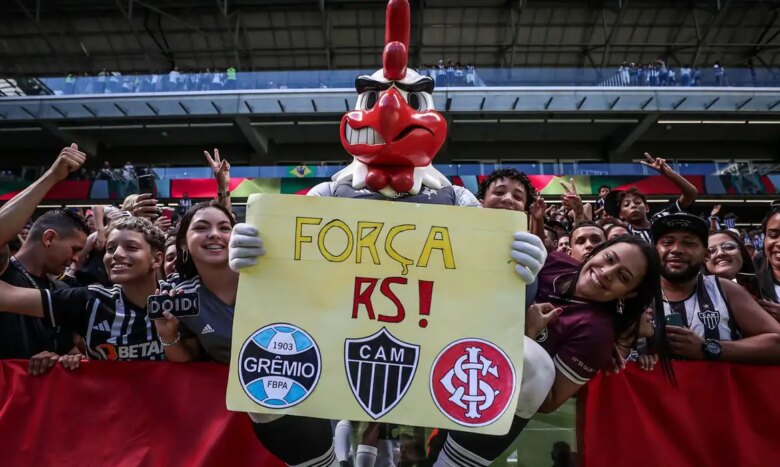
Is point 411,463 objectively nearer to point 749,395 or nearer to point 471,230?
point 471,230

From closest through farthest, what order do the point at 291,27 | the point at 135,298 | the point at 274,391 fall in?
the point at 274,391, the point at 135,298, the point at 291,27

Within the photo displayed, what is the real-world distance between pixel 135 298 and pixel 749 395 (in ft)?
7.49

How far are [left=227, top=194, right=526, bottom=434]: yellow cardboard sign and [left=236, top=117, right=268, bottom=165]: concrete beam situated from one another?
13.7m

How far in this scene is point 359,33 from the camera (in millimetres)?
16328

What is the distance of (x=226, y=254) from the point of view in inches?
70.4

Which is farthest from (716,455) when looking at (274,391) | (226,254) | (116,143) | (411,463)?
(116,143)

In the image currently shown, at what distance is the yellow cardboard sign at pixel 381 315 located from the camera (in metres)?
1.37

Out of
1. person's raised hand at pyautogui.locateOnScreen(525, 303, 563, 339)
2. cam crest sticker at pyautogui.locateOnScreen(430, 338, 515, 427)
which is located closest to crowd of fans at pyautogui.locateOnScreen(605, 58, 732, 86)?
person's raised hand at pyautogui.locateOnScreen(525, 303, 563, 339)

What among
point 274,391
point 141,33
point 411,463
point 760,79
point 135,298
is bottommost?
point 411,463

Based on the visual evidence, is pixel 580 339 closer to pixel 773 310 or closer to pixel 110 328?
pixel 773 310

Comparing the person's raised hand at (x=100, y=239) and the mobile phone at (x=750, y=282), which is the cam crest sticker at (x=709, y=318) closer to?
the mobile phone at (x=750, y=282)

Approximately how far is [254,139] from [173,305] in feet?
47.8

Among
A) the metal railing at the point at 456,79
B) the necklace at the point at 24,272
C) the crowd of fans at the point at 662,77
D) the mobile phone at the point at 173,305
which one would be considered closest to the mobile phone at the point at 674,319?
the mobile phone at the point at 173,305

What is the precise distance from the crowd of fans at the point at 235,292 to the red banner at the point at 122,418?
0.07 metres
